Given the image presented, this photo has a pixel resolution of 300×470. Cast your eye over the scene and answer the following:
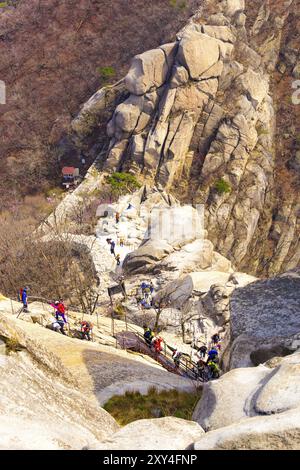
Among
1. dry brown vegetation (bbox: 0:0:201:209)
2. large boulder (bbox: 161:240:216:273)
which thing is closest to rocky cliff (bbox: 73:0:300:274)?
dry brown vegetation (bbox: 0:0:201:209)

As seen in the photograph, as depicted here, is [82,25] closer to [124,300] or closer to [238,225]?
[238,225]

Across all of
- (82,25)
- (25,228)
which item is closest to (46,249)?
(25,228)

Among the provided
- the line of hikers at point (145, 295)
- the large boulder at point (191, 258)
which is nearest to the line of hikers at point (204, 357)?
the line of hikers at point (145, 295)

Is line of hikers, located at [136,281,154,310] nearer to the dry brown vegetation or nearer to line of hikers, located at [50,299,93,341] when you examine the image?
line of hikers, located at [50,299,93,341]

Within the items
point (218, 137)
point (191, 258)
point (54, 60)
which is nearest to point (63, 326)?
point (191, 258)

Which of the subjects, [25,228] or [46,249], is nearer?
[46,249]

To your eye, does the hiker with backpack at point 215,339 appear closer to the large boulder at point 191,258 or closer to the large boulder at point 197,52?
the large boulder at point 191,258

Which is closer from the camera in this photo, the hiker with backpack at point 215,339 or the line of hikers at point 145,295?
the hiker with backpack at point 215,339
